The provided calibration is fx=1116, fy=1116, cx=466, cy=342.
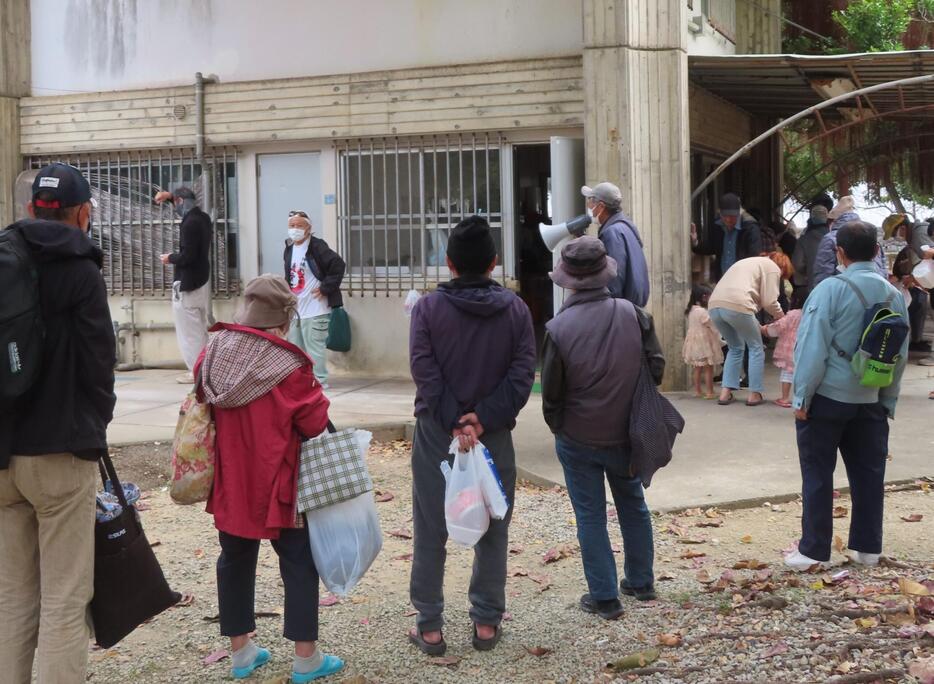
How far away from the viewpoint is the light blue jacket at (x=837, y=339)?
5.25m

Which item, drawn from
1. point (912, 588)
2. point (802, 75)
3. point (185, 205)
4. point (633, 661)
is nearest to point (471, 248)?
point (633, 661)

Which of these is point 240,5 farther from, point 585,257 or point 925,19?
point 925,19

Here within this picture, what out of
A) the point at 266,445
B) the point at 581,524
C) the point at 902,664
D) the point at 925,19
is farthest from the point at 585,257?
the point at 925,19

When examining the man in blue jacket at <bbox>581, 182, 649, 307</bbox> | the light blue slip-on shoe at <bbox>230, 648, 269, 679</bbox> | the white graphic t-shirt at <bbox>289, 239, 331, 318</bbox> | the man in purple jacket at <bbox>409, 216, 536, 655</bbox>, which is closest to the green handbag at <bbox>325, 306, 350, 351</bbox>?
the white graphic t-shirt at <bbox>289, 239, 331, 318</bbox>

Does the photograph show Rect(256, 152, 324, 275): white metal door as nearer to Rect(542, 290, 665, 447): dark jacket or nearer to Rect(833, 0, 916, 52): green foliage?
Rect(542, 290, 665, 447): dark jacket

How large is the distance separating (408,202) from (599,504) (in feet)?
23.4

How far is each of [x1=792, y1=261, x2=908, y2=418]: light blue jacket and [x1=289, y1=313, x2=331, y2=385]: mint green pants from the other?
598 centimetres

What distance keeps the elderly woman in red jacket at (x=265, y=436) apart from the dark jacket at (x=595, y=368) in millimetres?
1139

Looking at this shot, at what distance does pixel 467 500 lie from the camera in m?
4.45

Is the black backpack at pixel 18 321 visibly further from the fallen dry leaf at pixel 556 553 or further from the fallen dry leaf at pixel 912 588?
the fallen dry leaf at pixel 912 588

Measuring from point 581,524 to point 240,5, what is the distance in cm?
881

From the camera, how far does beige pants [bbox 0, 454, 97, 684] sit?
148 inches

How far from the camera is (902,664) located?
13.2ft

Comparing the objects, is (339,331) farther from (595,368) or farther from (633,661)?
(633,661)
